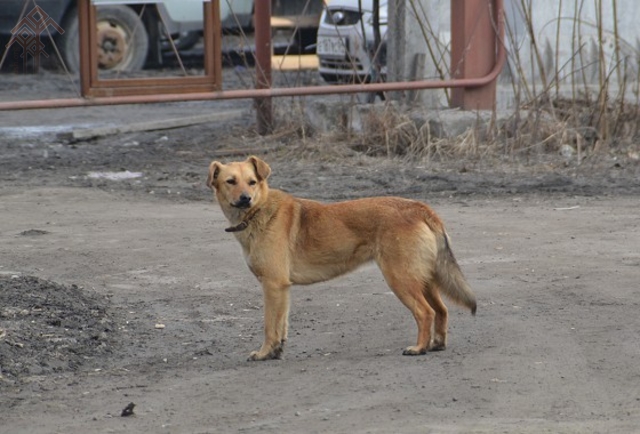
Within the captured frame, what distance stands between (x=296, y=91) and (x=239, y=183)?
6172 millimetres

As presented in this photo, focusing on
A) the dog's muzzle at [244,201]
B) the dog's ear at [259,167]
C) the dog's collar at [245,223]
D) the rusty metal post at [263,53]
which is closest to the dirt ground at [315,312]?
the dog's collar at [245,223]

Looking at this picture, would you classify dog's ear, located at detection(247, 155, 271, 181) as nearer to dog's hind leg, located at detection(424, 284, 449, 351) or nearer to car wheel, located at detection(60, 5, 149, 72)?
dog's hind leg, located at detection(424, 284, 449, 351)

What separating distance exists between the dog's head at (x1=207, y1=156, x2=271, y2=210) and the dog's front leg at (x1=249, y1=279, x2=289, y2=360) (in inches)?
17.1

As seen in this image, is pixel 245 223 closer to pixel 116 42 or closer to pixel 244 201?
pixel 244 201

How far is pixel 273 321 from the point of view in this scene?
6.39 meters

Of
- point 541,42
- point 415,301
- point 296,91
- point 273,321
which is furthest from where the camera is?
point 541,42

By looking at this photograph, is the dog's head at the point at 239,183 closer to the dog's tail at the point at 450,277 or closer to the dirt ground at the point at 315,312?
the dirt ground at the point at 315,312

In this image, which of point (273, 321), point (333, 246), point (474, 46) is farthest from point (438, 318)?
point (474, 46)

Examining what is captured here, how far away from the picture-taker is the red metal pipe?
470 inches

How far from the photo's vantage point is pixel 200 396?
222 inches

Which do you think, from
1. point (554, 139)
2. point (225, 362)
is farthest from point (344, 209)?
point (554, 139)

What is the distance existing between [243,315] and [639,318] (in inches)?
89.0

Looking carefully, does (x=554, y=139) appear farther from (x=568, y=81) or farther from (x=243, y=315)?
(x=243, y=315)

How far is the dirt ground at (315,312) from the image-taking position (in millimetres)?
5383
